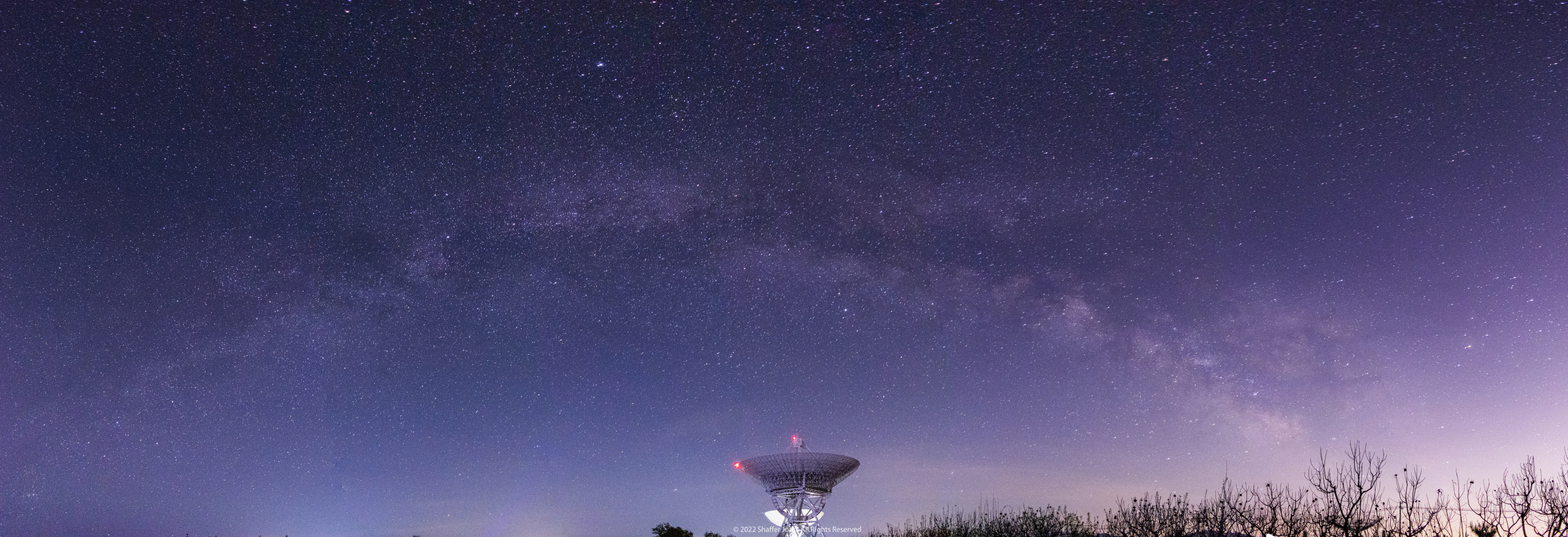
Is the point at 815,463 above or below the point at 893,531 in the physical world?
above

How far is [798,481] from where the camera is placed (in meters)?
64.2

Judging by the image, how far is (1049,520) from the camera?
45.2 m

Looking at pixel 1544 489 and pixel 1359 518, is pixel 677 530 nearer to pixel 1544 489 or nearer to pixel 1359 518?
pixel 1359 518

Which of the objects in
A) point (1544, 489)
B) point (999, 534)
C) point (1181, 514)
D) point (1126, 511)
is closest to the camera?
point (1544, 489)

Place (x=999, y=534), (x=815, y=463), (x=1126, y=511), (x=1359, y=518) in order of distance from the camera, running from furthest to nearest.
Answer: (x=815, y=463) < (x=999, y=534) < (x=1126, y=511) < (x=1359, y=518)

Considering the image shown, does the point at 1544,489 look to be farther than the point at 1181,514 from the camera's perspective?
No

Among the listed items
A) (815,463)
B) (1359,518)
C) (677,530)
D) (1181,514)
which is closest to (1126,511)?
(1181,514)

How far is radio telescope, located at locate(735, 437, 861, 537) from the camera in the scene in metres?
63.4

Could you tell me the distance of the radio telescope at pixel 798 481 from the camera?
208 ft

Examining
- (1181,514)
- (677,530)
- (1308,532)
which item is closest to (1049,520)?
(1181,514)

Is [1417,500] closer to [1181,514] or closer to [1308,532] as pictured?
[1308,532]

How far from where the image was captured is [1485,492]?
78.5 ft

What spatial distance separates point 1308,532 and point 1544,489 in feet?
33.9

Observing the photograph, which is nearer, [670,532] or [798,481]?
[670,532]
